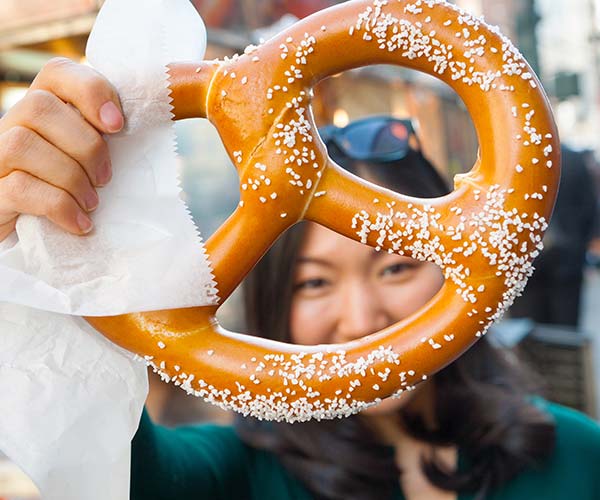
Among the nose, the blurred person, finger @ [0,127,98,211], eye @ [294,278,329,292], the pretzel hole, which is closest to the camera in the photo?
finger @ [0,127,98,211]

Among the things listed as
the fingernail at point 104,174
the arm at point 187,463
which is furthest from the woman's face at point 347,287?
the fingernail at point 104,174

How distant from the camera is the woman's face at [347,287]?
1.62 meters

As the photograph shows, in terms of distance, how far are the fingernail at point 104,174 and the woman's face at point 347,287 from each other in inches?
27.4

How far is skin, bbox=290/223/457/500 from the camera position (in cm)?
161

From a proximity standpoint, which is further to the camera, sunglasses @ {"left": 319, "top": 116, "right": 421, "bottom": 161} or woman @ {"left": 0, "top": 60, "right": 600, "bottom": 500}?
sunglasses @ {"left": 319, "top": 116, "right": 421, "bottom": 161}

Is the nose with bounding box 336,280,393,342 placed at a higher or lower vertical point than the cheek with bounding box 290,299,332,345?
higher

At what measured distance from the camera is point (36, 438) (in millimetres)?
1109

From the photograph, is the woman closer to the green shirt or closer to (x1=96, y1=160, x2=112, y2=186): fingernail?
the green shirt

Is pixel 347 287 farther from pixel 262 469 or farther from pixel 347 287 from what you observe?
pixel 262 469

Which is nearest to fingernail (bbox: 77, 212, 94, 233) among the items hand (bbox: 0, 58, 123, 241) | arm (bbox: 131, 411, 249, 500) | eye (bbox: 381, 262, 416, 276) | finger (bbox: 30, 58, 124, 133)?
hand (bbox: 0, 58, 123, 241)

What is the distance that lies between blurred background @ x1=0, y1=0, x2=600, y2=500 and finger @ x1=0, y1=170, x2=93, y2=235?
0.97 meters

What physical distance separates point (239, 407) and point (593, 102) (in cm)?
3087

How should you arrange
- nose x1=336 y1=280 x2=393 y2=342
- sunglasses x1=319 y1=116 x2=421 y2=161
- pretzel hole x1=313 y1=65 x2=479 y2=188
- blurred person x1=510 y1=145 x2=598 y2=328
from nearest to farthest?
1. nose x1=336 y1=280 x2=393 y2=342
2. sunglasses x1=319 y1=116 x2=421 y2=161
3. blurred person x1=510 y1=145 x2=598 y2=328
4. pretzel hole x1=313 y1=65 x2=479 y2=188

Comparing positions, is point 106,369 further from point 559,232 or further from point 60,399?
point 559,232
